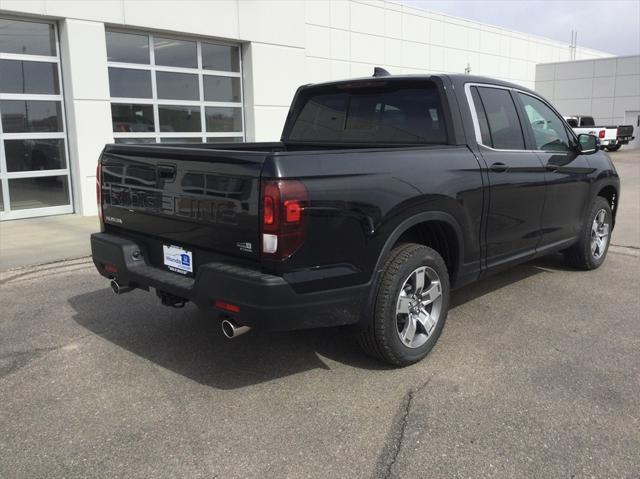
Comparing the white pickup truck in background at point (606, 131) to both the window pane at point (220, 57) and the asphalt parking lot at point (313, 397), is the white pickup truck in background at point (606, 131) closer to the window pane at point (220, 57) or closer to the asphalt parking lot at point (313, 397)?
the window pane at point (220, 57)

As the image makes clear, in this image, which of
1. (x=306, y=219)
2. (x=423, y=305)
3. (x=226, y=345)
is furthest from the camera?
(x=226, y=345)

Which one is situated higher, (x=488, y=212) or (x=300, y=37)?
(x=300, y=37)

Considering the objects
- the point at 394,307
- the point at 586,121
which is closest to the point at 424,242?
the point at 394,307

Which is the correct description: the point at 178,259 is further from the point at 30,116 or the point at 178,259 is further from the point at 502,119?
the point at 30,116

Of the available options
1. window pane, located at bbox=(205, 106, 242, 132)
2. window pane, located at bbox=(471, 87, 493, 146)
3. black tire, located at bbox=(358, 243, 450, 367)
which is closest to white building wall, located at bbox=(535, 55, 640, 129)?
window pane, located at bbox=(205, 106, 242, 132)

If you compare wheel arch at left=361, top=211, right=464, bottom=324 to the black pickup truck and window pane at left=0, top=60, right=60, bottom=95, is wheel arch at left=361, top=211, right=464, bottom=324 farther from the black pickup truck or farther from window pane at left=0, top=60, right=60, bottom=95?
window pane at left=0, top=60, right=60, bottom=95

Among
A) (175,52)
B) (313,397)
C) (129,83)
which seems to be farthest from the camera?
(175,52)

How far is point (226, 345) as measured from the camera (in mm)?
4199

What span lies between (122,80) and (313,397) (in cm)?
913

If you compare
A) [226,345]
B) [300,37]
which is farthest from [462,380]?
[300,37]

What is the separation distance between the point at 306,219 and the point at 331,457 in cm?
118

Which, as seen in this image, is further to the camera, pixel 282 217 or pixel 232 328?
pixel 232 328

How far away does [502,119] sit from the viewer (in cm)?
462

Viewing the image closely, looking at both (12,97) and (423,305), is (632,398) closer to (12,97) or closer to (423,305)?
(423,305)
